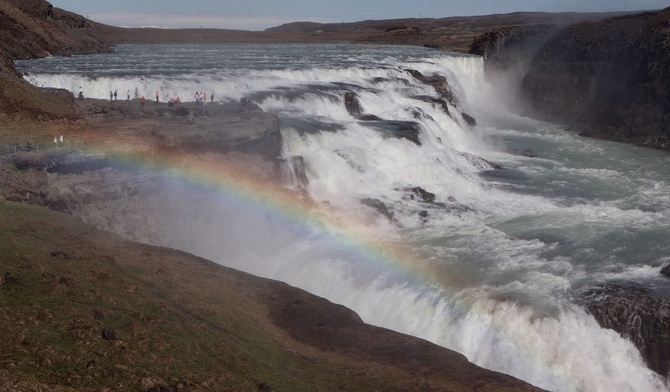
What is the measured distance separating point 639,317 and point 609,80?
3089 centimetres

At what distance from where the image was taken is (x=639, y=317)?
1281cm

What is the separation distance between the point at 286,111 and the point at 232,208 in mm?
8714

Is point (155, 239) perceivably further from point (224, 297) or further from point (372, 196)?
point (372, 196)

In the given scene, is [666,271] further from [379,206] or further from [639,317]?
[379,206]

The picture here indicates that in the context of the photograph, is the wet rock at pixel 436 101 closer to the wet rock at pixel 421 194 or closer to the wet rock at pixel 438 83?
the wet rock at pixel 438 83

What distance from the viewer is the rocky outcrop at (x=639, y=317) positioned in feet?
40.1

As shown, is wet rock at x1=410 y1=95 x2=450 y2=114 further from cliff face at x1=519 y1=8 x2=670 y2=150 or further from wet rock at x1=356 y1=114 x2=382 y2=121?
cliff face at x1=519 y1=8 x2=670 y2=150

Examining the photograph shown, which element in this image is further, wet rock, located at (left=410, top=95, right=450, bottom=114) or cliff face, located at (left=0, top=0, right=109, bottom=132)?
wet rock, located at (left=410, top=95, right=450, bottom=114)

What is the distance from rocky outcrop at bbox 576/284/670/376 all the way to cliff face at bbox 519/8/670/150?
75.4 feet

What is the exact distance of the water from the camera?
42.8 feet

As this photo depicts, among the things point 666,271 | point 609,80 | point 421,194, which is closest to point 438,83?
point 609,80

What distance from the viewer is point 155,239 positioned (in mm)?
16891

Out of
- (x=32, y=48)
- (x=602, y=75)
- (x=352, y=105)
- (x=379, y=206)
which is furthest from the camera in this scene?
(x=32, y=48)

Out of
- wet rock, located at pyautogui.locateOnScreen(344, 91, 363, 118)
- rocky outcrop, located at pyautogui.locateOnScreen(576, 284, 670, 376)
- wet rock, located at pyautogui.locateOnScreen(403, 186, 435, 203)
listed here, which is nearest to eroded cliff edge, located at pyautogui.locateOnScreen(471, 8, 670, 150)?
wet rock, located at pyautogui.locateOnScreen(344, 91, 363, 118)
